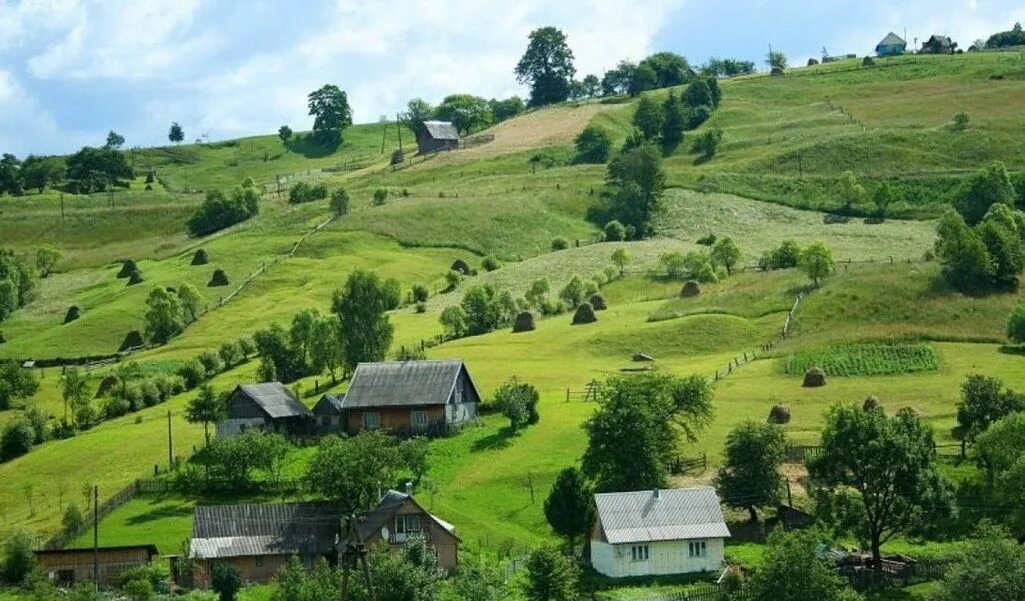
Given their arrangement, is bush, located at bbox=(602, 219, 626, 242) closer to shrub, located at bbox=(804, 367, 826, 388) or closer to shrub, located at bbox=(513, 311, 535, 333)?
shrub, located at bbox=(513, 311, 535, 333)

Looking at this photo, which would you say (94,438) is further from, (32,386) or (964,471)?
(964,471)

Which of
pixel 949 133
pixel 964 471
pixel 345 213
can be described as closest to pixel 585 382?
pixel 964 471

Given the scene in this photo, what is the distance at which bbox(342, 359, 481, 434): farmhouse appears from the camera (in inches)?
3442

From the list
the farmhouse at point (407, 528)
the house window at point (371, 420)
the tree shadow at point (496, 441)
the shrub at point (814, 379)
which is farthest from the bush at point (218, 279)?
the farmhouse at point (407, 528)

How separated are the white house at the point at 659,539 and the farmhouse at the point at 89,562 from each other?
19.3 metres

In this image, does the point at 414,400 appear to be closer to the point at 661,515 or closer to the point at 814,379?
the point at 814,379

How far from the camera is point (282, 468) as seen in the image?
80.9m

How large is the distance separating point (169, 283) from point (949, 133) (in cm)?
8916

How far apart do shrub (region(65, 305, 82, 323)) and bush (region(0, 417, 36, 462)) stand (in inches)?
1789

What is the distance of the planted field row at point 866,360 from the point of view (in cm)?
9181

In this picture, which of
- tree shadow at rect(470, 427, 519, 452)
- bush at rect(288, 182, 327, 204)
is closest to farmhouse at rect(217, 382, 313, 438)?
tree shadow at rect(470, 427, 519, 452)

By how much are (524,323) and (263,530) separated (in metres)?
45.1

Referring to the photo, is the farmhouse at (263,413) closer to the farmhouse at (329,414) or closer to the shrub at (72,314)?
the farmhouse at (329,414)

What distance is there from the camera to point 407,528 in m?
68.3
